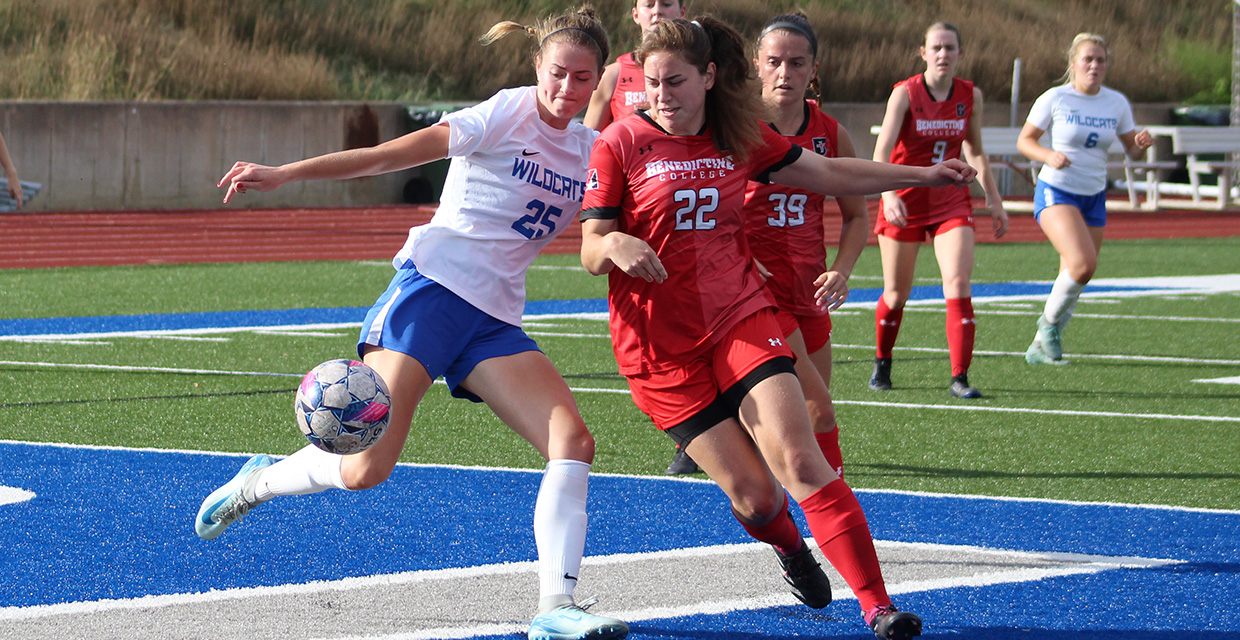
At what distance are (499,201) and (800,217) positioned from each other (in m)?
1.70

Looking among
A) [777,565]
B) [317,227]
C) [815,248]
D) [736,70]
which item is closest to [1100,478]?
[815,248]

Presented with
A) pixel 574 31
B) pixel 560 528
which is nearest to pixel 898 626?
pixel 560 528

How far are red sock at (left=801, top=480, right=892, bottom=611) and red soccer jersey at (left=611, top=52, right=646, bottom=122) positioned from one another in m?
3.31

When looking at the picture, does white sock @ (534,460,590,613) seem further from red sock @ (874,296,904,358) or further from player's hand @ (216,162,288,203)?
red sock @ (874,296,904,358)

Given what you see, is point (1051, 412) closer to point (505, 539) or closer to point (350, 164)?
point (505, 539)

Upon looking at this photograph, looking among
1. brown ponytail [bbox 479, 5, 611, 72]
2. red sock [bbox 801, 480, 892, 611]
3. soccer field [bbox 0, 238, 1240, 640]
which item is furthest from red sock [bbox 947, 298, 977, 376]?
red sock [bbox 801, 480, 892, 611]

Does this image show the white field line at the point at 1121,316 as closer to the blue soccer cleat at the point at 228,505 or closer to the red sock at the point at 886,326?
the red sock at the point at 886,326

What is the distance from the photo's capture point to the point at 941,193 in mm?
9516

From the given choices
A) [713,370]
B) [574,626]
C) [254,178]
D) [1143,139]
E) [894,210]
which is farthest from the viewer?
[1143,139]

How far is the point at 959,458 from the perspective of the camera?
7.48 m

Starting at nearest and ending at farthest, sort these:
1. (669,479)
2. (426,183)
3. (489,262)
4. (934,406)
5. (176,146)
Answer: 1. (489,262)
2. (669,479)
3. (934,406)
4. (176,146)
5. (426,183)

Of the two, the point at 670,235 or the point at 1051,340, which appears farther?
the point at 1051,340

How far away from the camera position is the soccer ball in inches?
184

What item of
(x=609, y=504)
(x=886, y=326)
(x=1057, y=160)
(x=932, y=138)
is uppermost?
(x=932, y=138)
